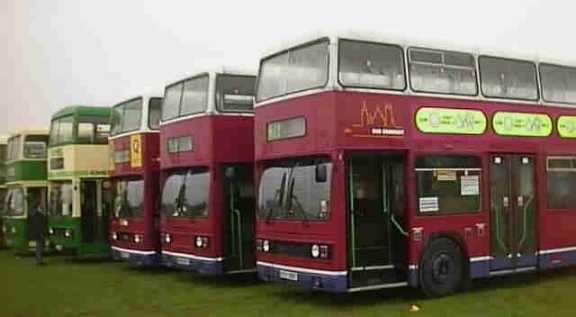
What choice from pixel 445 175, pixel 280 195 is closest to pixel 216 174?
pixel 280 195

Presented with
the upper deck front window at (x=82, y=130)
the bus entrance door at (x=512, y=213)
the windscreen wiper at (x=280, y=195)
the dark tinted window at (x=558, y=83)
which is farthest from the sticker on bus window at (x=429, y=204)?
the upper deck front window at (x=82, y=130)

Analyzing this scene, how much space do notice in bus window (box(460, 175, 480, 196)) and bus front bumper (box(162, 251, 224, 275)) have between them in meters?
4.34

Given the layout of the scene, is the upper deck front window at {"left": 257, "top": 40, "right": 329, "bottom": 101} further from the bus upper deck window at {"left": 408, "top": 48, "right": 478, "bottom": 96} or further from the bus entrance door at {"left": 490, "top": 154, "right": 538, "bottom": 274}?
the bus entrance door at {"left": 490, "top": 154, "right": 538, "bottom": 274}

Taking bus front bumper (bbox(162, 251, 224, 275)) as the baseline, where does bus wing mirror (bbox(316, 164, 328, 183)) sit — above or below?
above

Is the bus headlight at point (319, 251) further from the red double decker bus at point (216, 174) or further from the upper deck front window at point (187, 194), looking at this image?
the upper deck front window at point (187, 194)

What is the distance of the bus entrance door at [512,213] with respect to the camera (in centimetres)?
1222

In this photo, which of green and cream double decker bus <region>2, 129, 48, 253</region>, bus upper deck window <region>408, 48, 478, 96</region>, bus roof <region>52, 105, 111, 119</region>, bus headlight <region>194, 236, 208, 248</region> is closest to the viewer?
bus upper deck window <region>408, 48, 478, 96</region>

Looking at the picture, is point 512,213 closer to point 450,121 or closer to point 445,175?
point 445,175

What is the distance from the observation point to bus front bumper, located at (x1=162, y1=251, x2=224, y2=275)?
13.3m

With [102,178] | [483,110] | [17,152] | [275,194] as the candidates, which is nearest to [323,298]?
[275,194]

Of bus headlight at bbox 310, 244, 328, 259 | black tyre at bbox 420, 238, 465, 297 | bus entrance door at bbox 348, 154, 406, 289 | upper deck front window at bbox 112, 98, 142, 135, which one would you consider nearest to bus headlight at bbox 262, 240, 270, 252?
bus headlight at bbox 310, 244, 328, 259

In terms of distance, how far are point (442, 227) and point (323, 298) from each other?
2134 mm

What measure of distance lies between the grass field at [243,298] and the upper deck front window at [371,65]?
316 centimetres

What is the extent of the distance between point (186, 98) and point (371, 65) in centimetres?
458
